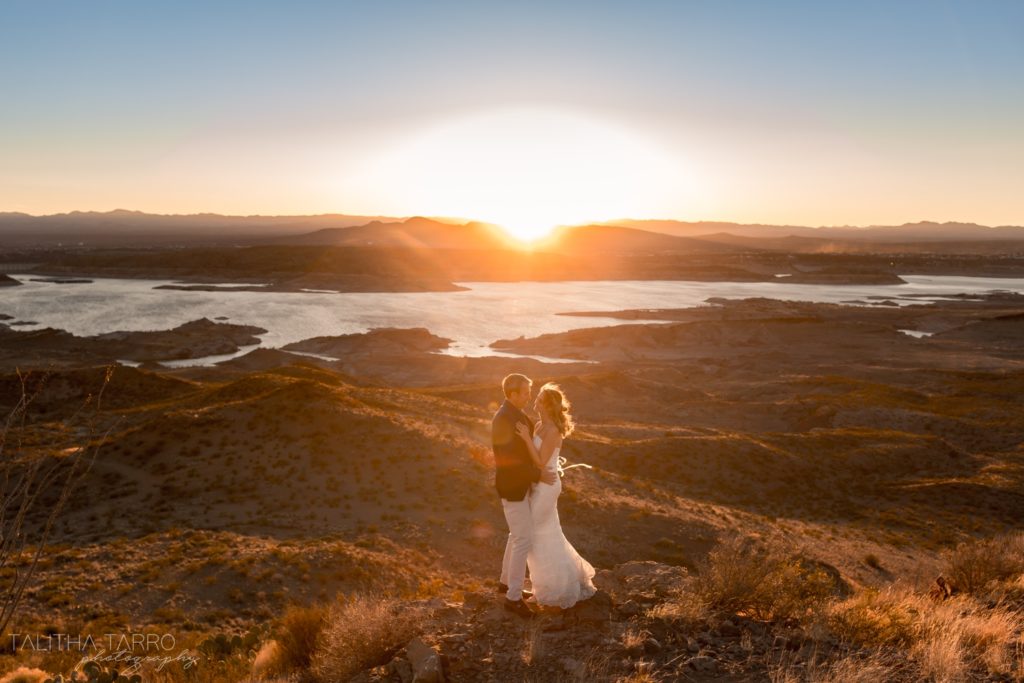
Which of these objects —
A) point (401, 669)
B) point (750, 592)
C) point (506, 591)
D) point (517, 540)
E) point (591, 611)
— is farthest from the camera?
point (750, 592)

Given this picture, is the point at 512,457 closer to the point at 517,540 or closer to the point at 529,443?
the point at 529,443

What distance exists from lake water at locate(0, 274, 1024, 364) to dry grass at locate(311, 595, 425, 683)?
5566 cm

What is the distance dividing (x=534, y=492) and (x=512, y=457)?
1.61 ft

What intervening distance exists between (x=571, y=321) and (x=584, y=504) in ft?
211

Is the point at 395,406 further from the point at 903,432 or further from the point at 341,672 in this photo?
the point at 903,432

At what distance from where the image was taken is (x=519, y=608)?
6.55 meters

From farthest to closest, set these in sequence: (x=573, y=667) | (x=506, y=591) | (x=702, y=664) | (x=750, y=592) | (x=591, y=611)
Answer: (x=750, y=592), (x=506, y=591), (x=591, y=611), (x=702, y=664), (x=573, y=667)

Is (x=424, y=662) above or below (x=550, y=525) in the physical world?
below

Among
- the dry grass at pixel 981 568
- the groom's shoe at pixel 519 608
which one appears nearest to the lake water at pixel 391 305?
the dry grass at pixel 981 568

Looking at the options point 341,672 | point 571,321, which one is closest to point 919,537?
point 341,672

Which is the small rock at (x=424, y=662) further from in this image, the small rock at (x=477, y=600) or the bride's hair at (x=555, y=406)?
the bride's hair at (x=555, y=406)

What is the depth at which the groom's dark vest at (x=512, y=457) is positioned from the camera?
20.0ft

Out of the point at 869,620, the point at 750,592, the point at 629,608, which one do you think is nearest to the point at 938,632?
the point at 869,620

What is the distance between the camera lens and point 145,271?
395ft
